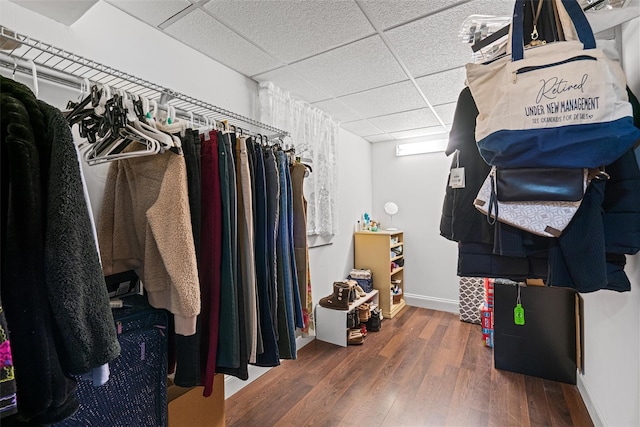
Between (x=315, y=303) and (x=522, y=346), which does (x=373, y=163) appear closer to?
(x=315, y=303)

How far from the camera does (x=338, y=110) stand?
288cm

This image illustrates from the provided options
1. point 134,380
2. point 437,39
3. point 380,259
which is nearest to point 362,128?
point 380,259

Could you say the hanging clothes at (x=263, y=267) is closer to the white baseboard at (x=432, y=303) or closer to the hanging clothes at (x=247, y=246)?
the hanging clothes at (x=247, y=246)

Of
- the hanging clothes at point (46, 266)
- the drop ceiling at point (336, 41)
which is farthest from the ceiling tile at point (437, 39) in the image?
the hanging clothes at point (46, 266)

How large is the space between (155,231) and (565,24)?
141 centimetres

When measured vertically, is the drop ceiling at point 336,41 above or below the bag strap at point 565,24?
above

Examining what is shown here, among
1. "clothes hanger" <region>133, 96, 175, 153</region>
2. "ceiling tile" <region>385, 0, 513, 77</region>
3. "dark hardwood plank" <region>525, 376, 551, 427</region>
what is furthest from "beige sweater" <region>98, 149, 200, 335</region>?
"dark hardwood plank" <region>525, 376, 551, 427</region>

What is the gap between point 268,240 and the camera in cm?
126

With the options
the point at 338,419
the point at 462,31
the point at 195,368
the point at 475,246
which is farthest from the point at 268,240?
the point at 338,419

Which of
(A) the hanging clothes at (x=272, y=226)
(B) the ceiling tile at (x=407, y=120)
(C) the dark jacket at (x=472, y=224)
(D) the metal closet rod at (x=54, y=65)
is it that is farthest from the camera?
(B) the ceiling tile at (x=407, y=120)

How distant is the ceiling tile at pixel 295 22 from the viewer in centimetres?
142

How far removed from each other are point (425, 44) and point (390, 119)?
4.64ft

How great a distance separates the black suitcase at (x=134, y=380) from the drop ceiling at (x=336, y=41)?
4.64ft

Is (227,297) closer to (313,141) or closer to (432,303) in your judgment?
(313,141)
